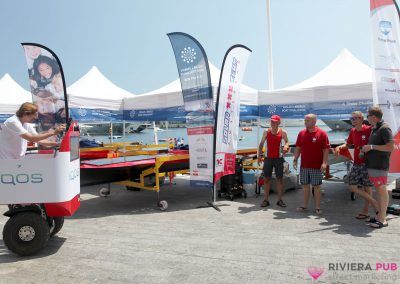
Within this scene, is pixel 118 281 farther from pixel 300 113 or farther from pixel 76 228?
pixel 300 113

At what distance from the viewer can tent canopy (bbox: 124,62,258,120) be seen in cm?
891

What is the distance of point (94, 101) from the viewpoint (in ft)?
35.1

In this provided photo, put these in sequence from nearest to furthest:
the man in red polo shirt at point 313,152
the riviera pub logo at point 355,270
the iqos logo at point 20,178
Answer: the riviera pub logo at point 355,270
the iqos logo at point 20,178
the man in red polo shirt at point 313,152

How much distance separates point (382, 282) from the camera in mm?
3135

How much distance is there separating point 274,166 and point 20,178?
13.4ft

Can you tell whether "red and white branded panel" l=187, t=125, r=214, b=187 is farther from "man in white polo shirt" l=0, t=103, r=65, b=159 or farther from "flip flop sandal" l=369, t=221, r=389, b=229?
"man in white polo shirt" l=0, t=103, r=65, b=159

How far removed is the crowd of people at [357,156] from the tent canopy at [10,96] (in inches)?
364

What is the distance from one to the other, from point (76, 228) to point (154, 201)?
2.26m

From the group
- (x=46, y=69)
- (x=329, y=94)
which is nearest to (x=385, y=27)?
(x=329, y=94)

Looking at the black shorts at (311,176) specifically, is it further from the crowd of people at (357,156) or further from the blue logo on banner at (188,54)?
the blue logo on banner at (188,54)

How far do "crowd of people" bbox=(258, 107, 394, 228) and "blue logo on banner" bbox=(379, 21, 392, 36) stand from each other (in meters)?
1.64

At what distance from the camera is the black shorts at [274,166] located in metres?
6.33

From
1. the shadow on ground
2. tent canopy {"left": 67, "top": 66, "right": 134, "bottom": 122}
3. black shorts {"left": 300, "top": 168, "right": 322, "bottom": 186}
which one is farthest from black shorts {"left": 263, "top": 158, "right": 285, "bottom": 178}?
tent canopy {"left": 67, "top": 66, "right": 134, "bottom": 122}

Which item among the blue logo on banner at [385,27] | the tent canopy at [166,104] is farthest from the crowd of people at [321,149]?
the tent canopy at [166,104]
